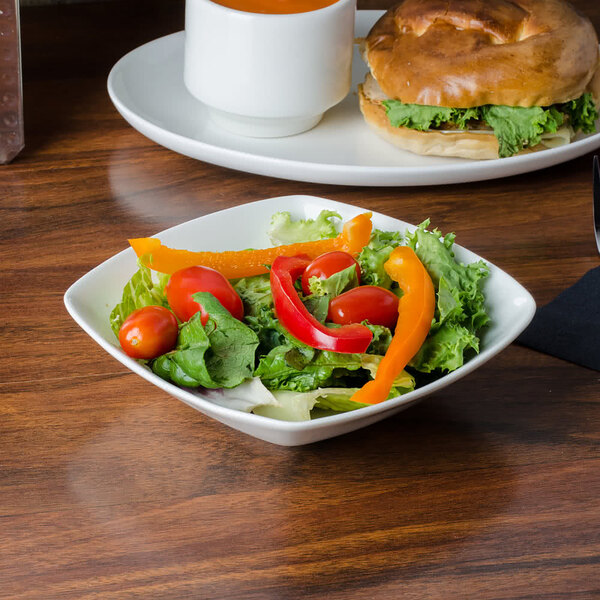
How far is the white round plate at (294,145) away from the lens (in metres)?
1.50

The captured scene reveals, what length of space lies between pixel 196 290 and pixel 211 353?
91 mm

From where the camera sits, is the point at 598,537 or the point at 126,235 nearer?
the point at 598,537

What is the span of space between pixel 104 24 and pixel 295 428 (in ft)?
5.23

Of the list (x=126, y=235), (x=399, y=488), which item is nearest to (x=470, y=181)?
(x=126, y=235)

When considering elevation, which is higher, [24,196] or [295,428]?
[295,428]

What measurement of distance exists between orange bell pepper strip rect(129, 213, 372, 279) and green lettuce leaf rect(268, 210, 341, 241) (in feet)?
0.16

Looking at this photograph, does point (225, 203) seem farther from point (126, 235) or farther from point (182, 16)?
point (182, 16)

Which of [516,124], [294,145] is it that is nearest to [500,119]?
[516,124]

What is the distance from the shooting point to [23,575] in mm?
868

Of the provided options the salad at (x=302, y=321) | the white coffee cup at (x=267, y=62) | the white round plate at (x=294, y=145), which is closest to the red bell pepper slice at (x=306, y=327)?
the salad at (x=302, y=321)

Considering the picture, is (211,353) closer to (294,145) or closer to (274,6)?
(294,145)

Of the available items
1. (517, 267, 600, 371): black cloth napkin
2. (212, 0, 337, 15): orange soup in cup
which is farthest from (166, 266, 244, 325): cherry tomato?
(212, 0, 337, 15): orange soup in cup

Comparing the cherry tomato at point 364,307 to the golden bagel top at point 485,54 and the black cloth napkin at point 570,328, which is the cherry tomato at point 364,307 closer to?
the black cloth napkin at point 570,328

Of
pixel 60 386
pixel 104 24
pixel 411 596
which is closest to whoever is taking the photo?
pixel 411 596
